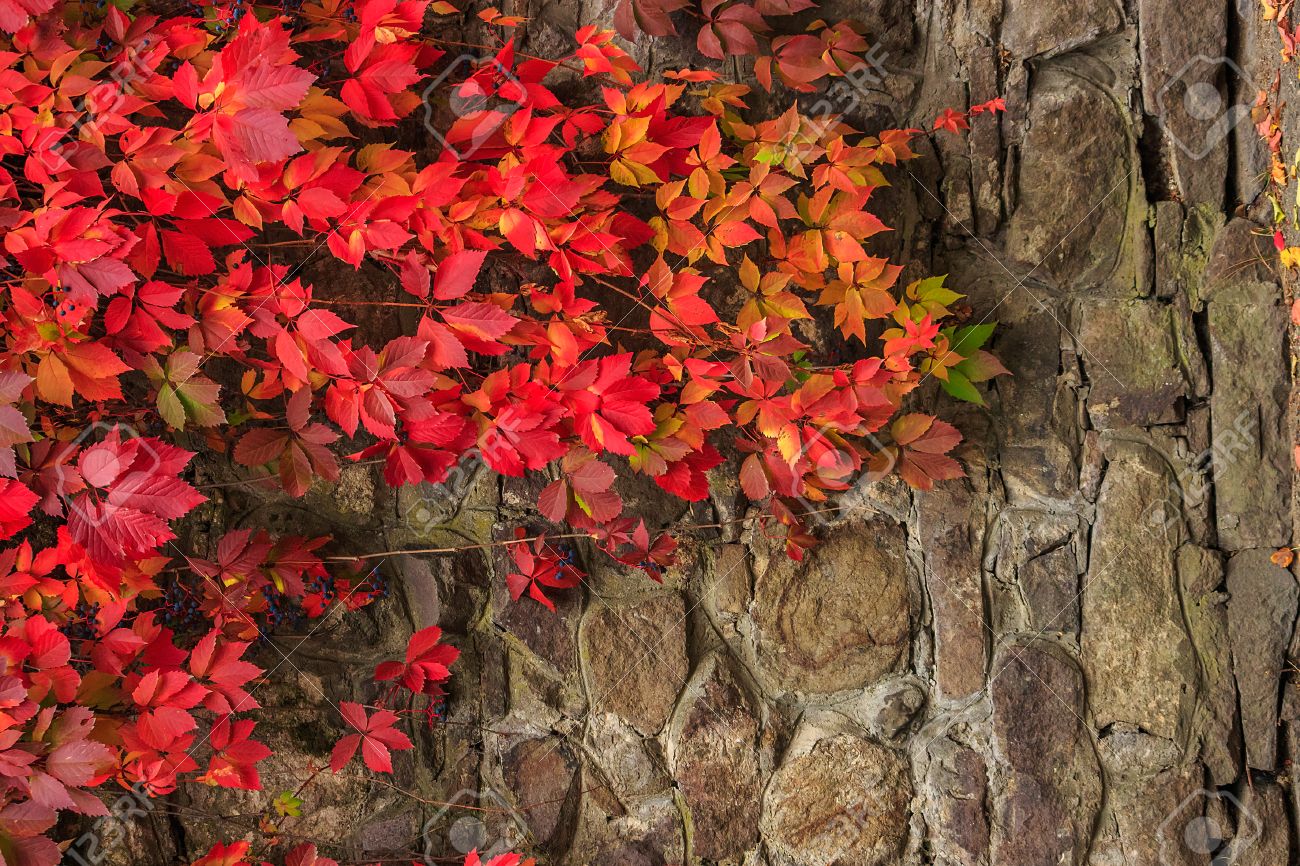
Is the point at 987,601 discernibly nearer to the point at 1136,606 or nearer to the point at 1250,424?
the point at 1136,606

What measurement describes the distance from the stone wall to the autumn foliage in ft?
0.32

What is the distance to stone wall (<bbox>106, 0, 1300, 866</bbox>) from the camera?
1.99 m

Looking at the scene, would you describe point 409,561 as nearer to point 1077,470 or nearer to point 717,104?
point 717,104

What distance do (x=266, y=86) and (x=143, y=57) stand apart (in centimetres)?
32

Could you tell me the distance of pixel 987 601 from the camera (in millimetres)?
2100

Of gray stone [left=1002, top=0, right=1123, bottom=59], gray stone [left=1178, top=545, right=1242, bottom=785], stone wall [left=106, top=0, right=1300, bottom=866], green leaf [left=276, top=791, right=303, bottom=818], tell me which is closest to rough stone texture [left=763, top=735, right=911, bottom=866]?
stone wall [left=106, top=0, right=1300, bottom=866]

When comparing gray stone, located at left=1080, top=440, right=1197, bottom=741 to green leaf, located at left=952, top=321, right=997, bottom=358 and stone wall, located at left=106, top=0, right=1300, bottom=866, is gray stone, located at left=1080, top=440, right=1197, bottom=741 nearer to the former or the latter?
stone wall, located at left=106, top=0, right=1300, bottom=866

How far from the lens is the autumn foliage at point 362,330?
1.62m

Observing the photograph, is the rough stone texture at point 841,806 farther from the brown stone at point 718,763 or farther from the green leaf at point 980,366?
the green leaf at point 980,366

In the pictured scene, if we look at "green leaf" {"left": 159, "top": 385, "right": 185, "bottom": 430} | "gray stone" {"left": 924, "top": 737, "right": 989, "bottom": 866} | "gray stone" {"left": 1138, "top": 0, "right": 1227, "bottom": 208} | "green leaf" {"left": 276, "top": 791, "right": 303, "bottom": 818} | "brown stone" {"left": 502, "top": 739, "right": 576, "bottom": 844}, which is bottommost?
"green leaf" {"left": 276, "top": 791, "right": 303, "bottom": 818}

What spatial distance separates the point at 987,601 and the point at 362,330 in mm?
1474

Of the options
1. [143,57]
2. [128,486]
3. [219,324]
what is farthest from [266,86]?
[128,486]

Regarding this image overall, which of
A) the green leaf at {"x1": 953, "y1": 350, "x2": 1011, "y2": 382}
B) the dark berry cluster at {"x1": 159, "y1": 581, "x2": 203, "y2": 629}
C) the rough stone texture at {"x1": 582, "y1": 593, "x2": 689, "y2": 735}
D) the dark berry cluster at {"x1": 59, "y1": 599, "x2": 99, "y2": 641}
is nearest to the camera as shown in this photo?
the dark berry cluster at {"x1": 59, "y1": 599, "x2": 99, "y2": 641}

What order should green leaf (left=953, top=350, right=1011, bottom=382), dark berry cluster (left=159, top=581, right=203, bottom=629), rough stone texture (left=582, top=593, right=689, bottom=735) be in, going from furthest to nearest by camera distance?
rough stone texture (left=582, top=593, right=689, bottom=735) < green leaf (left=953, top=350, right=1011, bottom=382) < dark berry cluster (left=159, top=581, right=203, bottom=629)
